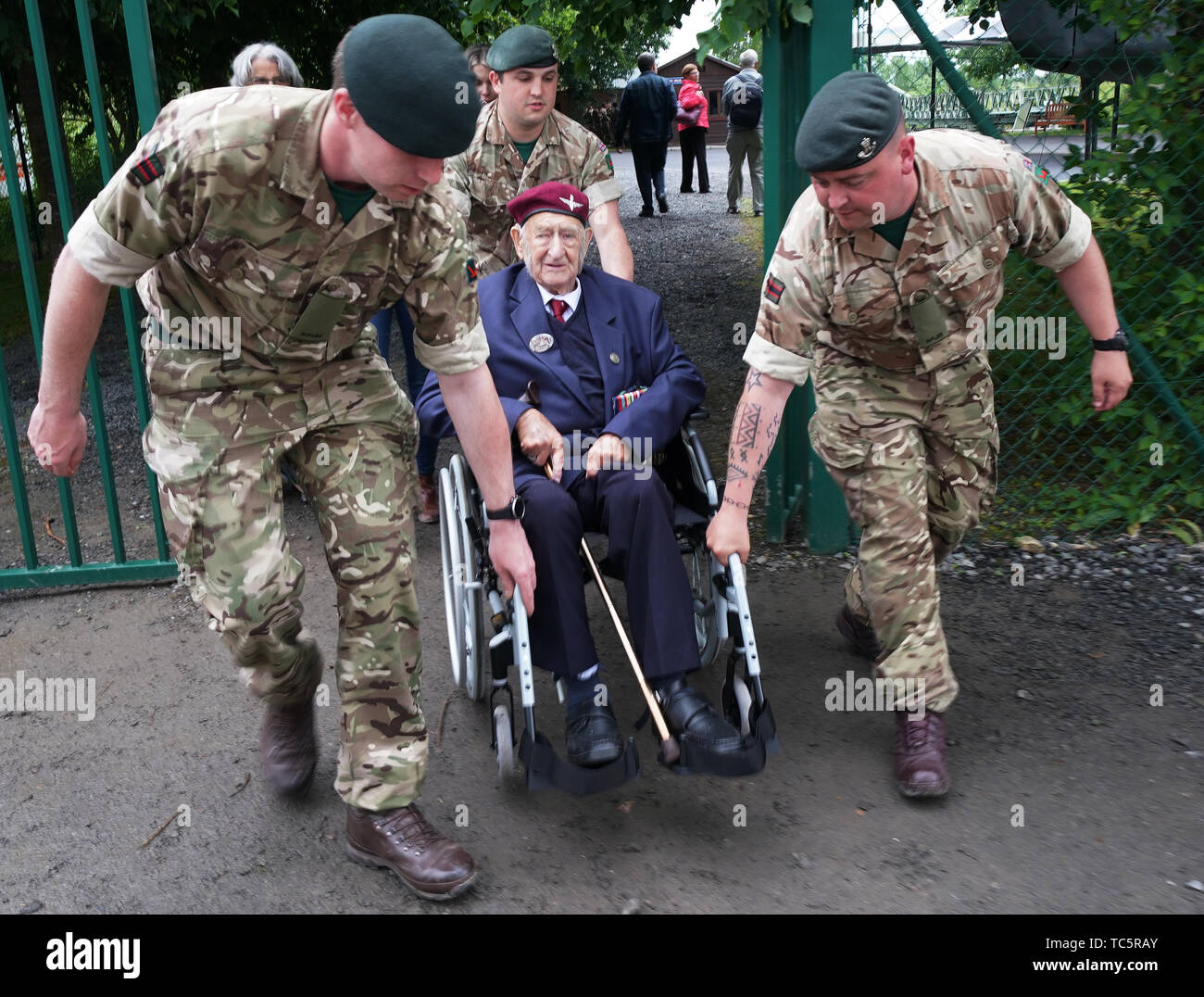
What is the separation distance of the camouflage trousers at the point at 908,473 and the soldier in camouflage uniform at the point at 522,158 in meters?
1.12

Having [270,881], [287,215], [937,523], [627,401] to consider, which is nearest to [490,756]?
[270,881]

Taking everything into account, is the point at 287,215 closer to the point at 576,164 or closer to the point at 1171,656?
the point at 576,164

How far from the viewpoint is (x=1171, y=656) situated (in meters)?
3.63

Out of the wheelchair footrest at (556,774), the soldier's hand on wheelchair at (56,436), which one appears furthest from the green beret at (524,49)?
the wheelchair footrest at (556,774)

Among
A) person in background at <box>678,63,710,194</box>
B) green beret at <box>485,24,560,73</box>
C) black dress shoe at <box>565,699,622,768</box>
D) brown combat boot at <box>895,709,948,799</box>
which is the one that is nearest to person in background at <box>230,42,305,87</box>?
green beret at <box>485,24,560,73</box>

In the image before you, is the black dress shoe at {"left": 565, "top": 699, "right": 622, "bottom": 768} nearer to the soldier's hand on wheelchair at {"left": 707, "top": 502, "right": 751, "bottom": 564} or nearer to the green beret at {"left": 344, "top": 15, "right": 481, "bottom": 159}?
the soldier's hand on wheelchair at {"left": 707, "top": 502, "right": 751, "bottom": 564}

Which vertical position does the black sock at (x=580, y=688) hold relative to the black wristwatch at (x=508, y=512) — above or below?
below

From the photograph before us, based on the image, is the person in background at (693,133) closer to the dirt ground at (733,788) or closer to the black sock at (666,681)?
the dirt ground at (733,788)

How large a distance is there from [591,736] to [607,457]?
2.48 ft

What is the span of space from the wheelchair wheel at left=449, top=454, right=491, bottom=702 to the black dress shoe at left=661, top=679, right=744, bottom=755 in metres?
0.56

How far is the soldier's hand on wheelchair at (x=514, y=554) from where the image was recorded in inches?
110

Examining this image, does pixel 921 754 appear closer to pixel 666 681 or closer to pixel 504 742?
pixel 666 681

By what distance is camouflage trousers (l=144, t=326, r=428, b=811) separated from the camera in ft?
8.30

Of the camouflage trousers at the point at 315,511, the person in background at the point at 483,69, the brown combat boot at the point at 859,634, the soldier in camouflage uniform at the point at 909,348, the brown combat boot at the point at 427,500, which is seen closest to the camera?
the camouflage trousers at the point at 315,511
